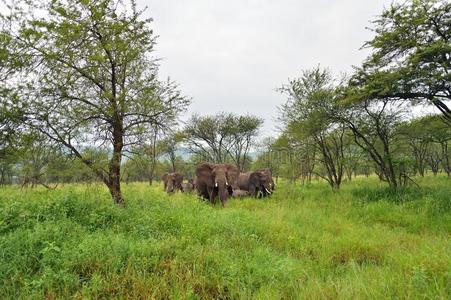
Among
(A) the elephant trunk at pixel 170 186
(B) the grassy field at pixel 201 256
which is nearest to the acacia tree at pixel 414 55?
(B) the grassy field at pixel 201 256

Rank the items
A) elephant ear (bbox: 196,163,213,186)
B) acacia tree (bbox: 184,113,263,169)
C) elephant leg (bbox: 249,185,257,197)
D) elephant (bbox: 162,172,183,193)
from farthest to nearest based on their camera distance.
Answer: acacia tree (bbox: 184,113,263,169) → elephant (bbox: 162,172,183,193) → elephant leg (bbox: 249,185,257,197) → elephant ear (bbox: 196,163,213,186)

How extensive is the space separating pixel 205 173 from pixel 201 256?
35.7ft

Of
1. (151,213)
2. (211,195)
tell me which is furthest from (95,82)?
(211,195)

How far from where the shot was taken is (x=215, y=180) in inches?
589

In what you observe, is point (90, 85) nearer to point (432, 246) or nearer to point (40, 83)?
point (40, 83)

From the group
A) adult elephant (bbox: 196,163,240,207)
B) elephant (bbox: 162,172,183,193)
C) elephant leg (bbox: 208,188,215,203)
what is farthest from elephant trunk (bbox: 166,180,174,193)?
elephant leg (bbox: 208,188,215,203)

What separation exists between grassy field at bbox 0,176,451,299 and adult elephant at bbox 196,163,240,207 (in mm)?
5852

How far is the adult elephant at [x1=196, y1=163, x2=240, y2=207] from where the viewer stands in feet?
48.2

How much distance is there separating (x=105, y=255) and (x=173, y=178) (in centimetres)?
1835

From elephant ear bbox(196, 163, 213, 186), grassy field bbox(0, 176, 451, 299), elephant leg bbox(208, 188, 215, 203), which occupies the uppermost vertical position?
elephant ear bbox(196, 163, 213, 186)

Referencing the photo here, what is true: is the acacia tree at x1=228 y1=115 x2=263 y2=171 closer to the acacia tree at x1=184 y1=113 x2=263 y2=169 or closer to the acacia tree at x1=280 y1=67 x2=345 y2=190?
the acacia tree at x1=184 y1=113 x2=263 y2=169

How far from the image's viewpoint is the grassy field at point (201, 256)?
429 centimetres

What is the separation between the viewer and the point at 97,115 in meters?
8.77

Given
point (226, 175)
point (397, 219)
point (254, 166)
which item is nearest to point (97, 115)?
point (226, 175)
